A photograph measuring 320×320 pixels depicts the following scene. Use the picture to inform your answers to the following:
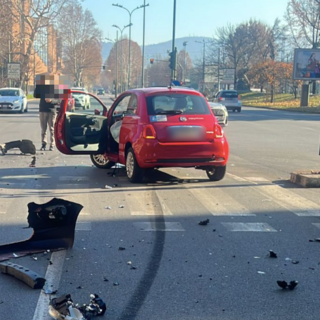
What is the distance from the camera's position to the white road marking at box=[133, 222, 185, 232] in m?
6.68

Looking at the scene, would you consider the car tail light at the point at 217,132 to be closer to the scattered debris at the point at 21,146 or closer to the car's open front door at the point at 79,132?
the car's open front door at the point at 79,132

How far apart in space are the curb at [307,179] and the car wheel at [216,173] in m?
1.30

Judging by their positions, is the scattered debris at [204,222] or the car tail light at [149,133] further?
the car tail light at [149,133]

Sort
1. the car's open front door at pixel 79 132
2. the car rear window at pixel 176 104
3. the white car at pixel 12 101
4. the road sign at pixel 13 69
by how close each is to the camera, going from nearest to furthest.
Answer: the car rear window at pixel 176 104 → the car's open front door at pixel 79 132 → the white car at pixel 12 101 → the road sign at pixel 13 69

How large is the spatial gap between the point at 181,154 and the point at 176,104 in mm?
928

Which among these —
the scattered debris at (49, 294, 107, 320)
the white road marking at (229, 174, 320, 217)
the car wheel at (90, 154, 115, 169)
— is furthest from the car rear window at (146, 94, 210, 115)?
the scattered debris at (49, 294, 107, 320)

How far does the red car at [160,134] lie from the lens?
9.41 meters

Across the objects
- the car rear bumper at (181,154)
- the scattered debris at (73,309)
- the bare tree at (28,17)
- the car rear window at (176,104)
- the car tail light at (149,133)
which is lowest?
the scattered debris at (73,309)

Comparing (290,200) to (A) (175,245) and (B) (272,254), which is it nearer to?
(B) (272,254)

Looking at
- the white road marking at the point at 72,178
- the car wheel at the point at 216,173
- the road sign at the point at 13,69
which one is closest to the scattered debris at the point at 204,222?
the car wheel at the point at 216,173

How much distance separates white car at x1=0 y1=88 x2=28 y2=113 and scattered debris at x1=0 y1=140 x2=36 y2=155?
69.9ft

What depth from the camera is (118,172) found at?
11.4 meters

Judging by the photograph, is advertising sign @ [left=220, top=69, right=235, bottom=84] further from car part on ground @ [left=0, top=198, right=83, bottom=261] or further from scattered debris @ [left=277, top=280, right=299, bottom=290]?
scattered debris @ [left=277, top=280, right=299, bottom=290]

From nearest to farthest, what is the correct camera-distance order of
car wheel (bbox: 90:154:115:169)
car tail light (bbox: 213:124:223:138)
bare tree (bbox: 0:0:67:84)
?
1. car tail light (bbox: 213:124:223:138)
2. car wheel (bbox: 90:154:115:169)
3. bare tree (bbox: 0:0:67:84)
